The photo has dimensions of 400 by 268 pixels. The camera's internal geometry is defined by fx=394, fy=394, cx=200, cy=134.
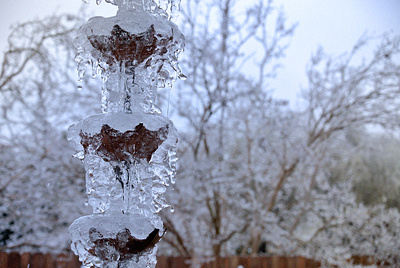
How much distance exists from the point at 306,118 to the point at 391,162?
6.69m

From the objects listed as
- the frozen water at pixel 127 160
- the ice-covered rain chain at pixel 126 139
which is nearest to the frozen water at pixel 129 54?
the ice-covered rain chain at pixel 126 139

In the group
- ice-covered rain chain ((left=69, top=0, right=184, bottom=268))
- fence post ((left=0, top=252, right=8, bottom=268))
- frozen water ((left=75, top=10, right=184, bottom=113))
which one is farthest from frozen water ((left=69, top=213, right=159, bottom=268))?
fence post ((left=0, top=252, right=8, bottom=268))

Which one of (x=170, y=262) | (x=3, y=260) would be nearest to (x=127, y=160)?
(x=3, y=260)

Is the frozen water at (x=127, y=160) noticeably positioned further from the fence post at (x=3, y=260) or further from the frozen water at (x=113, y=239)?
the fence post at (x=3, y=260)

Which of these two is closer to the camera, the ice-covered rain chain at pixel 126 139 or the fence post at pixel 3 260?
the ice-covered rain chain at pixel 126 139

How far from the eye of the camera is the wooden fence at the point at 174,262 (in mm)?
4309

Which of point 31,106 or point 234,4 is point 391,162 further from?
point 31,106

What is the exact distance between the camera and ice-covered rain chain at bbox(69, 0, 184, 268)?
45.8 inches

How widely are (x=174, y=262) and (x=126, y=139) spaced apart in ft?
13.0

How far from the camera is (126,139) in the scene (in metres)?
1.18

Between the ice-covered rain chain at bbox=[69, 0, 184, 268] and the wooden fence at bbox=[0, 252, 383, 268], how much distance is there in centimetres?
363

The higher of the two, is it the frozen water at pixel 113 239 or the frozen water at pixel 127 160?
the frozen water at pixel 127 160

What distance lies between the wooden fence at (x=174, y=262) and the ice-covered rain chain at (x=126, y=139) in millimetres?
3626

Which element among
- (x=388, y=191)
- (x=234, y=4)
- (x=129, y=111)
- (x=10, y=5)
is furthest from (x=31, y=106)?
(x=388, y=191)
